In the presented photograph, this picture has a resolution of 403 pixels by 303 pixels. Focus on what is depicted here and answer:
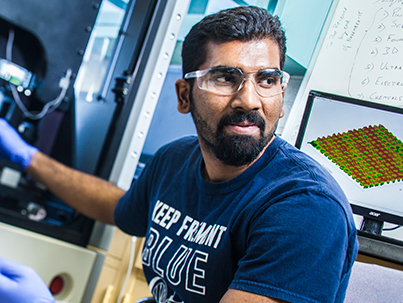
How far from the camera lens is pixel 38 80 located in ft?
4.42

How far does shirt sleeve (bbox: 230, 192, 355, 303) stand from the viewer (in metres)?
0.61

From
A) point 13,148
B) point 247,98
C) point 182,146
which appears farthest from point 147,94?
point 247,98

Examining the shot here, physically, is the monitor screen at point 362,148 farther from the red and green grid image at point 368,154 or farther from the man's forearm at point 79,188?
the man's forearm at point 79,188

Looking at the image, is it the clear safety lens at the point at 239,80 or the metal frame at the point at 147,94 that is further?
the metal frame at the point at 147,94

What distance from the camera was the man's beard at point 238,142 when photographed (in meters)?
0.84

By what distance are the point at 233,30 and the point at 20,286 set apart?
84 centimetres

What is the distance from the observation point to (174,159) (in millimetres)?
1152

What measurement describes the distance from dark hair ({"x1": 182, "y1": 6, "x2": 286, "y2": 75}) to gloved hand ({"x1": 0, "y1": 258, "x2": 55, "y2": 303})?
708 mm

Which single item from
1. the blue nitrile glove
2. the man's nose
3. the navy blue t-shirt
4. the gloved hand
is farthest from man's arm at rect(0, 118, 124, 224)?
the man's nose

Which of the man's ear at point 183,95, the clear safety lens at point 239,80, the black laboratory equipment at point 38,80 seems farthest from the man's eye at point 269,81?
the black laboratory equipment at point 38,80

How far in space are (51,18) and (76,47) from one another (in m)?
0.14

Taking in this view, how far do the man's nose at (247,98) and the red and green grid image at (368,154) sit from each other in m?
0.37

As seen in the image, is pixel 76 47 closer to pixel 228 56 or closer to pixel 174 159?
pixel 174 159

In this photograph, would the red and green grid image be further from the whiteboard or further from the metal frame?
the metal frame
